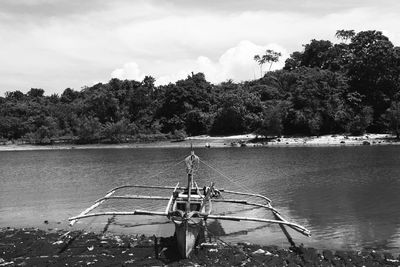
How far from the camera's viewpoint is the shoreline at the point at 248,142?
8069 centimetres

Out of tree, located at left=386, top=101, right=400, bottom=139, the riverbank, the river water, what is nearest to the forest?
tree, located at left=386, top=101, right=400, bottom=139

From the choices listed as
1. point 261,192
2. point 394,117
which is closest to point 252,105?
point 394,117

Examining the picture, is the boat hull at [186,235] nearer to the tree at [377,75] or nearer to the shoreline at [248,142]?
the shoreline at [248,142]

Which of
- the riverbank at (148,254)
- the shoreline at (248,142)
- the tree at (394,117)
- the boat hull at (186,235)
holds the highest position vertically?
the tree at (394,117)

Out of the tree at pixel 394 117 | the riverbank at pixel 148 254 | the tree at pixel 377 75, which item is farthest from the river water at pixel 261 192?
the tree at pixel 377 75

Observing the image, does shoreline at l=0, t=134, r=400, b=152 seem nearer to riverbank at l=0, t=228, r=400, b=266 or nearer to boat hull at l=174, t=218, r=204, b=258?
riverbank at l=0, t=228, r=400, b=266

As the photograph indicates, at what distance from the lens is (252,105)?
326 ft

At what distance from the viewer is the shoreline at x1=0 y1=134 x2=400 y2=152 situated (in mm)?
80688

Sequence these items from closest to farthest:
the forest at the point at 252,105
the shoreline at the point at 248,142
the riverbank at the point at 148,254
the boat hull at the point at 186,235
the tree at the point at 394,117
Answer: the riverbank at the point at 148,254 < the boat hull at the point at 186,235 < the tree at the point at 394,117 < the shoreline at the point at 248,142 < the forest at the point at 252,105

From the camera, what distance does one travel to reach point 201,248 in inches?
806

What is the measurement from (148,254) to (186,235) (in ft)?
8.24

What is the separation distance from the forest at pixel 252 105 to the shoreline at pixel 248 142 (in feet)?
7.93

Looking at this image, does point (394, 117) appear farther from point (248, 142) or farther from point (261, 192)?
point (261, 192)

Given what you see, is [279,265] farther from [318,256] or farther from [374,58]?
[374,58]
